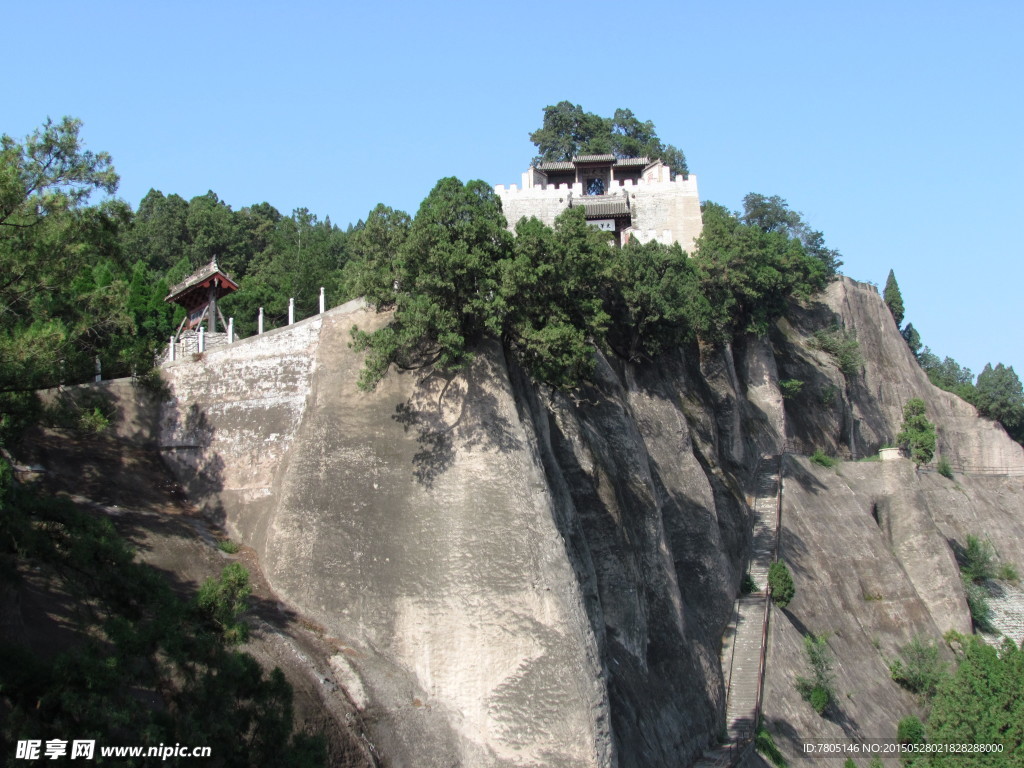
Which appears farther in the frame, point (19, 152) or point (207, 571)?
point (207, 571)

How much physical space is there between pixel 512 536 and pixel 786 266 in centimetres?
3359

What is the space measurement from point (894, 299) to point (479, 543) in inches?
2653

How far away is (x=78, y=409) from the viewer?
2047 centimetres

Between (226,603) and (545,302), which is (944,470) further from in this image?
(226,603)

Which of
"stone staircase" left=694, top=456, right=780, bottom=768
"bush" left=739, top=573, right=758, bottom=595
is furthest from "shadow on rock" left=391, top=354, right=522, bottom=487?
"bush" left=739, top=573, right=758, bottom=595

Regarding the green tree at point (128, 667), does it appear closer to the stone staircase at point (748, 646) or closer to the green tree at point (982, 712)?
the stone staircase at point (748, 646)

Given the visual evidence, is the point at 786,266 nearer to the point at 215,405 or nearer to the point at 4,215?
the point at 215,405

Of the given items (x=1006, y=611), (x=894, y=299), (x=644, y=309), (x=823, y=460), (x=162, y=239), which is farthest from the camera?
(x=894, y=299)

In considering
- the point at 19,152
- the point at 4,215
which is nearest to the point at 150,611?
the point at 4,215

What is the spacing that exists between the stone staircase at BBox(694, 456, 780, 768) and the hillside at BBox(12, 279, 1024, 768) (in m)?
0.72

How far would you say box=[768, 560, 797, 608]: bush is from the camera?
132 feet

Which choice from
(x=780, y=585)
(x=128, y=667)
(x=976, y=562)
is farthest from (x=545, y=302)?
(x=976, y=562)

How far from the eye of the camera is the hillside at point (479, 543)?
2216 centimetres

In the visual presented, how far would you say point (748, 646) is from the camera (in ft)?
122
